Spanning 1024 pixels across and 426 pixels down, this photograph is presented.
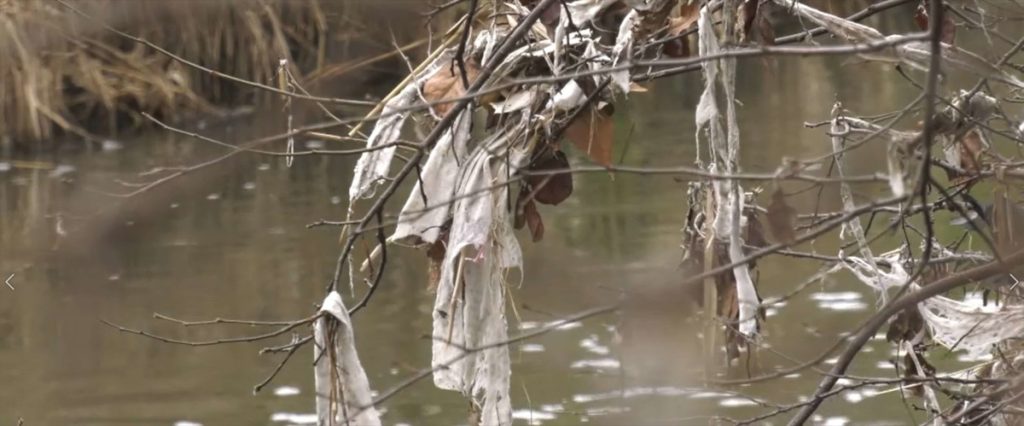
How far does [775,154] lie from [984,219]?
8.08m

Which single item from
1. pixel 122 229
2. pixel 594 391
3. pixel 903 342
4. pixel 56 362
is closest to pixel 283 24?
pixel 122 229

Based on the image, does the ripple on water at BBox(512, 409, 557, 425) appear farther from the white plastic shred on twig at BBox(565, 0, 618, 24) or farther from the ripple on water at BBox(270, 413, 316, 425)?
the white plastic shred on twig at BBox(565, 0, 618, 24)

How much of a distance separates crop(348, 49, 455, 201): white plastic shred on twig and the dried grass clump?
951 cm

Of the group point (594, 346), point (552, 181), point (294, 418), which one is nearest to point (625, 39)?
point (552, 181)

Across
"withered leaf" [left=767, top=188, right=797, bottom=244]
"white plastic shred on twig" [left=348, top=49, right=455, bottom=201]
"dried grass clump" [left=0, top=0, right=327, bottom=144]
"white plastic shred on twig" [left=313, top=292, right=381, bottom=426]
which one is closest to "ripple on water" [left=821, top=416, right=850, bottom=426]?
"white plastic shred on twig" [left=348, top=49, right=455, bottom=201]

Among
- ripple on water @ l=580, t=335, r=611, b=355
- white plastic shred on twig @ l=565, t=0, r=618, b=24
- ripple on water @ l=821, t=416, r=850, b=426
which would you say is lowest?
ripple on water @ l=821, t=416, r=850, b=426

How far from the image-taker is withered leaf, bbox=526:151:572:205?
3.05m

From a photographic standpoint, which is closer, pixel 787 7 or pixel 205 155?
pixel 787 7

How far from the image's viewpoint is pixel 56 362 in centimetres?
774

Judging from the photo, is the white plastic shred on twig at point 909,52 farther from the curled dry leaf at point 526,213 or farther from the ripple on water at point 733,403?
the ripple on water at point 733,403

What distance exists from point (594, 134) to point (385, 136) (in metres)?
0.44

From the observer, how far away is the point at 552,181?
3102mm

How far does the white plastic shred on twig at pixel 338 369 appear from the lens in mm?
2854

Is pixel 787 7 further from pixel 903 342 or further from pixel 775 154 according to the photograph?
pixel 775 154
